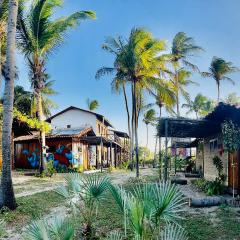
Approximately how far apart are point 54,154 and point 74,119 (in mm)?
12383

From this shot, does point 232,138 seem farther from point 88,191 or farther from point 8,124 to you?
point 8,124

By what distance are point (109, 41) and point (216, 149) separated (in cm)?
1088

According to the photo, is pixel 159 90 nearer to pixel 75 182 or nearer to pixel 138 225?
pixel 75 182

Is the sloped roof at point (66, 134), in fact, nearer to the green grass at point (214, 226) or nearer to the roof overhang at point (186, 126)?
the roof overhang at point (186, 126)

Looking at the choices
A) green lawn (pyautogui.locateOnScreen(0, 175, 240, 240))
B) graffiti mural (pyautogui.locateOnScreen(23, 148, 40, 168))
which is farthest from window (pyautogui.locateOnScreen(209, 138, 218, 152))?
graffiti mural (pyautogui.locateOnScreen(23, 148, 40, 168))

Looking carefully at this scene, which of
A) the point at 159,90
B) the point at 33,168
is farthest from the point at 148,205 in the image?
the point at 33,168

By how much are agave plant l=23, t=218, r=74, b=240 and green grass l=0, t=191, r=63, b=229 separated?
3313 mm

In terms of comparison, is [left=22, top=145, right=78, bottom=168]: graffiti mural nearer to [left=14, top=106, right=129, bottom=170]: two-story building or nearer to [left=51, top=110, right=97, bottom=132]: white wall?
[left=14, top=106, right=129, bottom=170]: two-story building

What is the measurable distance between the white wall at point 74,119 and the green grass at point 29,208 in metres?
27.7

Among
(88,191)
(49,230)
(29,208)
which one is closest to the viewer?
(49,230)

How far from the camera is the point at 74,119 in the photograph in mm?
41812

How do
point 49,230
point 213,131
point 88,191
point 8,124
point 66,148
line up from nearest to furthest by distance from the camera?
point 49,230 < point 88,191 < point 8,124 < point 213,131 < point 66,148

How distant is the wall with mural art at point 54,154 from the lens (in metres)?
29.2

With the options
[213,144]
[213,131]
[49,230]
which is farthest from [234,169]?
[49,230]
